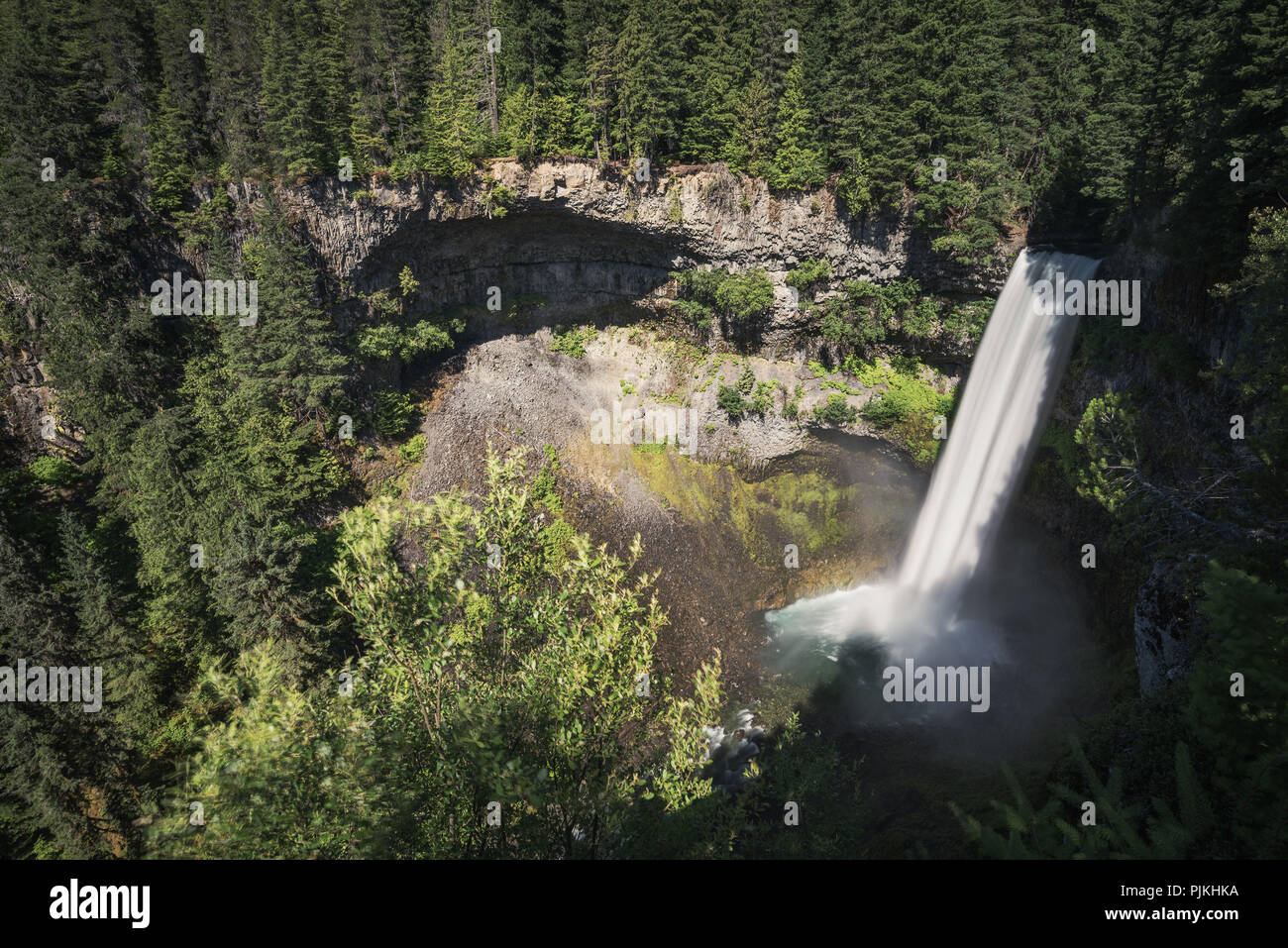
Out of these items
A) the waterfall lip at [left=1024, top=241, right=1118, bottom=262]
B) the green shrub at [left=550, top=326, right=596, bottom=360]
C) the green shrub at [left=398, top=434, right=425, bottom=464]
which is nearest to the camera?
the waterfall lip at [left=1024, top=241, right=1118, bottom=262]

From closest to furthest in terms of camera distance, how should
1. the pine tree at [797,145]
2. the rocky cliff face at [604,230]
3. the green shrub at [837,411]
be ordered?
1. the rocky cliff face at [604,230]
2. the pine tree at [797,145]
3. the green shrub at [837,411]

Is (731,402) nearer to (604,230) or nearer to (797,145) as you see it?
(604,230)

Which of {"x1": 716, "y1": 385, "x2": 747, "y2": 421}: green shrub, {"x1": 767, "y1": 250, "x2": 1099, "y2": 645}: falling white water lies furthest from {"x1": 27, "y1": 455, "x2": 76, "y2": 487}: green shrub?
{"x1": 767, "y1": 250, "x2": 1099, "y2": 645}: falling white water

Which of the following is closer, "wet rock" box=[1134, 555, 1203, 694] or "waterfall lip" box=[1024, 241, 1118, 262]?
"wet rock" box=[1134, 555, 1203, 694]

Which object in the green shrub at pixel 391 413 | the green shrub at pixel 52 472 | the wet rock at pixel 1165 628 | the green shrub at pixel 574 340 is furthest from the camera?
the green shrub at pixel 574 340

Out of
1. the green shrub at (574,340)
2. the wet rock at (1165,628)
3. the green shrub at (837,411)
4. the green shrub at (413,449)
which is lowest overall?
the wet rock at (1165,628)

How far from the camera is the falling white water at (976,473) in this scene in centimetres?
2292

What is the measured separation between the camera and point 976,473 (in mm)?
25703

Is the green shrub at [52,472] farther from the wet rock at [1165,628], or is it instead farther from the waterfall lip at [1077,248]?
the waterfall lip at [1077,248]

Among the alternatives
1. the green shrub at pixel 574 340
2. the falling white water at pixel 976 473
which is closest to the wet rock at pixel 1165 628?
the falling white water at pixel 976 473

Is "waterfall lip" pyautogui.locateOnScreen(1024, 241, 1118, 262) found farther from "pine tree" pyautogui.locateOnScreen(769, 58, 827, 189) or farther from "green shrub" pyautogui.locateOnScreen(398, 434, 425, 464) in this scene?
"green shrub" pyautogui.locateOnScreen(398, 434, 425, 464)

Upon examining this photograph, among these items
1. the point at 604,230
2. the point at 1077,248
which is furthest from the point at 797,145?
the point at 1077,248

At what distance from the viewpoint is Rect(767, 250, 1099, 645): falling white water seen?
2292 centimetres
